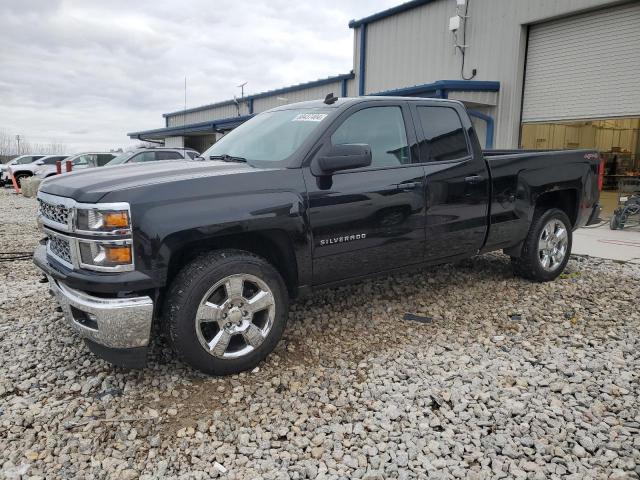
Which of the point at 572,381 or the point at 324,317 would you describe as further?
the point at 324,317

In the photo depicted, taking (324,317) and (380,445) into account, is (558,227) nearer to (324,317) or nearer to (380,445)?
(324,317)

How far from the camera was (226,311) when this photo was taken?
331cm

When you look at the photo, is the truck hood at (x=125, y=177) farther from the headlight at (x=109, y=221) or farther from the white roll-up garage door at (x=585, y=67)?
the white roll-up garage door at (x=585, y=67)

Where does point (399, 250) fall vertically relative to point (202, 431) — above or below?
above

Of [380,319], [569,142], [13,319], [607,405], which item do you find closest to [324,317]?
[380,319]

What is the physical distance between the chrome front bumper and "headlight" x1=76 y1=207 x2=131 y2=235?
1.35ft

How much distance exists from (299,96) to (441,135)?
17.0 m

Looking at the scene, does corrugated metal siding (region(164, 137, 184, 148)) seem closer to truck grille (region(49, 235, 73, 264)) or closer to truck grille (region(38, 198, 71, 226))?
truck grille (region(38, 198, 71, 226))

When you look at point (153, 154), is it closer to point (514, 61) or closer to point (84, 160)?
point (84, 160)

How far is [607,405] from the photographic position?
3.09 metres

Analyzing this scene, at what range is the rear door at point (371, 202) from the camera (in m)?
3.69

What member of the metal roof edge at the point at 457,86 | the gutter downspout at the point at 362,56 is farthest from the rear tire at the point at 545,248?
the gutter downspout at the point at 362,56

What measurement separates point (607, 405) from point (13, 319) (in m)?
4.77

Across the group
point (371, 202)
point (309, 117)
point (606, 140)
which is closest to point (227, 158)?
point (309, 117)
